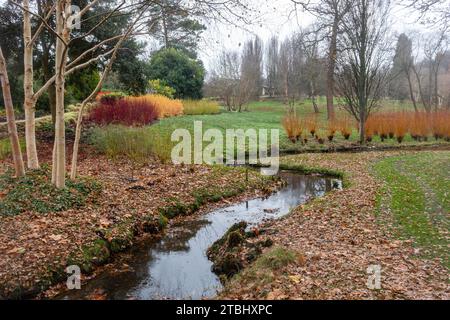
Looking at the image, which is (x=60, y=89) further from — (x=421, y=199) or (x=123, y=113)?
(x=123, y=113)

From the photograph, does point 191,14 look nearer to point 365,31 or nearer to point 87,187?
point 87,187

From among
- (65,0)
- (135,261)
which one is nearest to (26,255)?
(135,261)

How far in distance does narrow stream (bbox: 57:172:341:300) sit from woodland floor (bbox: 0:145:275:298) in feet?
1.70

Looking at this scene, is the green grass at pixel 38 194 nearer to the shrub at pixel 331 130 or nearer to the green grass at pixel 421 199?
the green grass at pixel 421 199

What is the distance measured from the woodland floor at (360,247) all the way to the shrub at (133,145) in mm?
5362

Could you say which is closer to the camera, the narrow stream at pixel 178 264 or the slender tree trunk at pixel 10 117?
the narrow stream at pixel 178 264

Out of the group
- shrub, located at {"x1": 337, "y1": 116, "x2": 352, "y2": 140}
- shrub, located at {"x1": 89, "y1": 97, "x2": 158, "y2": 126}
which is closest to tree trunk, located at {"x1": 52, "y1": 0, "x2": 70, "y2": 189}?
shrub, located at {"x1": 89, "y1": 97, "x2": 158, "y2": 126}

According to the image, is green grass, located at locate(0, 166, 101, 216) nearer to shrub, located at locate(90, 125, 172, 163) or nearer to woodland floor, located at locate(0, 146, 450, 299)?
woodland floor, located at locate(0, 146, 450, 299)

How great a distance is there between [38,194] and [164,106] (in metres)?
13.3

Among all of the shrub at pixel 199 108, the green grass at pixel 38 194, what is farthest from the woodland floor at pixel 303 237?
the shrub at pixel 199 108

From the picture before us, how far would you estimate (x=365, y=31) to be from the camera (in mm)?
15492

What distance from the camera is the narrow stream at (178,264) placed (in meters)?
4.83

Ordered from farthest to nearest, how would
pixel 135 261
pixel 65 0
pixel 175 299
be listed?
pixel 65 0
pixel 135 261
pixel 175 299

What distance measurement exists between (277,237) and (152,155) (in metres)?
6.53
